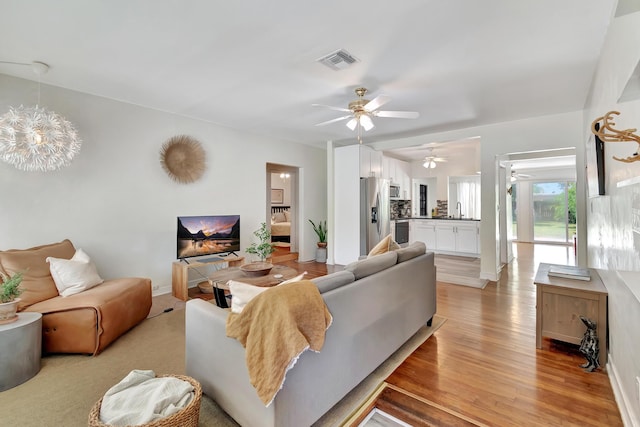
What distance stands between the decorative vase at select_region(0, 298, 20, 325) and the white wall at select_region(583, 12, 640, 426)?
3761 millimetres

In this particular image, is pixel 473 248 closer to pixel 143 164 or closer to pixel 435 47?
pixel 435 47

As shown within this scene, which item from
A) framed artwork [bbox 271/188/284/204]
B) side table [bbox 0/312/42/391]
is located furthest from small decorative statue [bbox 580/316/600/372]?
framed artwork [bbox 271/188/284/204]

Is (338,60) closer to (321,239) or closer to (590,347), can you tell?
(590,347)

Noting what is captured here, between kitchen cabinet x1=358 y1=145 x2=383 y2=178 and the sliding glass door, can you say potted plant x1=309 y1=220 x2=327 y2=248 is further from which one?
the sliding glass door

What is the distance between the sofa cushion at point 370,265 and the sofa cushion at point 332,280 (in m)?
0.08

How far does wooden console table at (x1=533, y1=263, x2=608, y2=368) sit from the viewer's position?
2309mm

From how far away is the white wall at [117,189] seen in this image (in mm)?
3059

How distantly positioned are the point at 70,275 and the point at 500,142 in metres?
5.90

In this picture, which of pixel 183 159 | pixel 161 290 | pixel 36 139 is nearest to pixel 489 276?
pixel 161 290

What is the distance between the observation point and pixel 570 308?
248 centimetres

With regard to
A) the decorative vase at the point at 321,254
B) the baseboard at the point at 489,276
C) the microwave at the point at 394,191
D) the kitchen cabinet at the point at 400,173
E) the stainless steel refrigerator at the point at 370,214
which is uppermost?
the kitchen cabinet at the point at 400,173

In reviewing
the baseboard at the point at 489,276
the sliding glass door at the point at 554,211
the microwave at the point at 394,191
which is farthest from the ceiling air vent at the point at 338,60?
the sliding glass door at the point at 554,211

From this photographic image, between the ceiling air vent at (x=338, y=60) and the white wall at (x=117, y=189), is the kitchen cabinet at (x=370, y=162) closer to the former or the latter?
the white wall at (x=117, y=189)

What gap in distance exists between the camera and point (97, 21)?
2.13 metres
